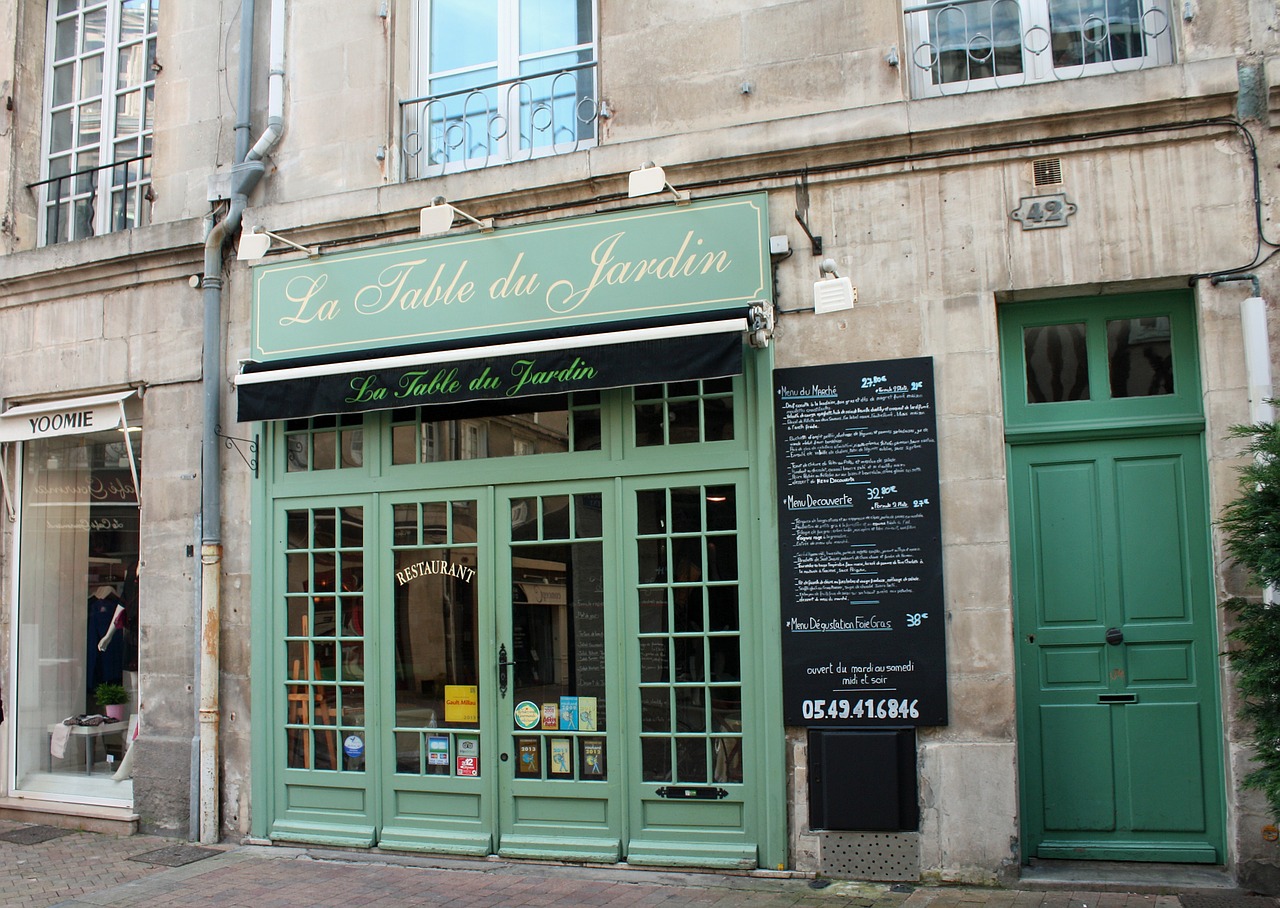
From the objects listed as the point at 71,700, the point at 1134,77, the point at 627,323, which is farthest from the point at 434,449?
the point at 1134,77

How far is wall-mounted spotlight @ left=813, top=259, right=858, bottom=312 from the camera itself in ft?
21.4

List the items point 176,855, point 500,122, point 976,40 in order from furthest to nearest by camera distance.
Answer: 1. point 500,122
2. point 176,855
3. point 976,40

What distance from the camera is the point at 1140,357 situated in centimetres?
A: 631

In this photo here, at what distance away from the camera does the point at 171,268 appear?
27.7 feet

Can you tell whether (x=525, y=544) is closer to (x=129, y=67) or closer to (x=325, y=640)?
(x=325, y=640)

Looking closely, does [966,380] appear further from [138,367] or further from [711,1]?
[138,367]

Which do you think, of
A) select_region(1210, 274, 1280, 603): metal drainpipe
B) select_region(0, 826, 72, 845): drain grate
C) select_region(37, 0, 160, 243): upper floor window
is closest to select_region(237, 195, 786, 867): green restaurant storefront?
select_region(0, 826, 72, 845): drain grate

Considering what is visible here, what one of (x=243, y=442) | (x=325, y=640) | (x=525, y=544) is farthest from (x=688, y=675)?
(x=243, y=442)

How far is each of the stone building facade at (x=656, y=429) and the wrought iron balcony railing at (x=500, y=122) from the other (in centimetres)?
2

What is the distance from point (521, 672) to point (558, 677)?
252 millimetres

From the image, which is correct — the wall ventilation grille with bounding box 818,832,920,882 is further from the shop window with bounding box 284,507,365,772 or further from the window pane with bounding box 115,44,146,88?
the window pane with bounding box 115,44,146,88

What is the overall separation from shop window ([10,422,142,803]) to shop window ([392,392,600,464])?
2.51 meters

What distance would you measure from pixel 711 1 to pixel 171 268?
4358 millimetres

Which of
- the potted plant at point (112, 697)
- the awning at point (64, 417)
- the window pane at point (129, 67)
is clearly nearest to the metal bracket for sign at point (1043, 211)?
the awning at point (64, 417)
